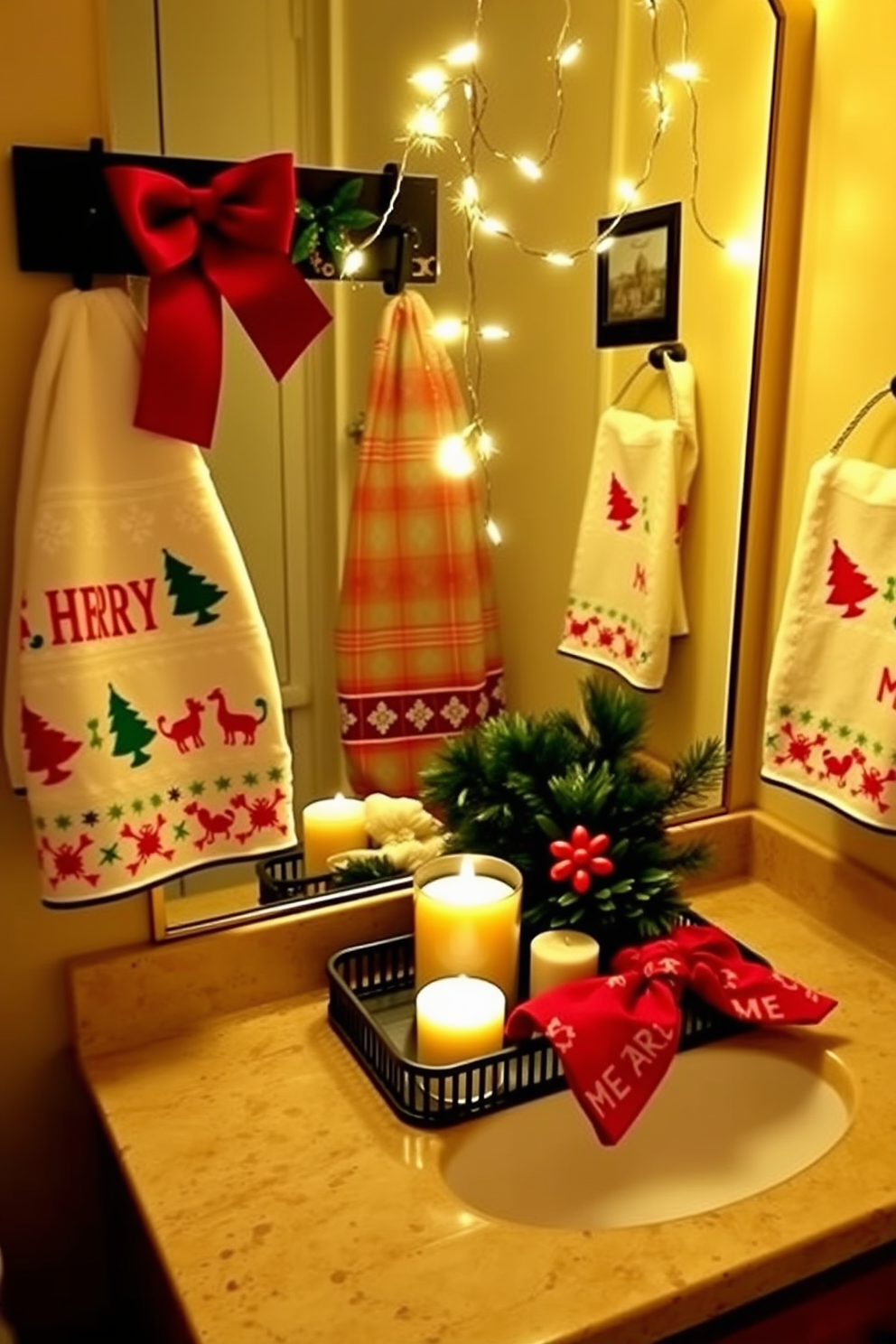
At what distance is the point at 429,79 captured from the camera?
3.73 feet

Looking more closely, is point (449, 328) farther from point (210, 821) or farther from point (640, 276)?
point (210, 821)

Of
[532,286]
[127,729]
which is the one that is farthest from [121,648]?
[532,286]

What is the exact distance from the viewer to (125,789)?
92 cm

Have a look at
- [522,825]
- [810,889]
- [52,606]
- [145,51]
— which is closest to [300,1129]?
[522,825]

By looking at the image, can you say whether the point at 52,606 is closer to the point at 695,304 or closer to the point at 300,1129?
the point at 300,1129

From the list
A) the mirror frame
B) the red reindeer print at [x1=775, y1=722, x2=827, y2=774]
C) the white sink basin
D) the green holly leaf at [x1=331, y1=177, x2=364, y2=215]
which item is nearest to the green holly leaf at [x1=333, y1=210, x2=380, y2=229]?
the green holly leaf at [x1=331, y1=177, x2=364, y2=215]

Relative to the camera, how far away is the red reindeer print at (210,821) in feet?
3.16

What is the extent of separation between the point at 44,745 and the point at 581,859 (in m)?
0.48

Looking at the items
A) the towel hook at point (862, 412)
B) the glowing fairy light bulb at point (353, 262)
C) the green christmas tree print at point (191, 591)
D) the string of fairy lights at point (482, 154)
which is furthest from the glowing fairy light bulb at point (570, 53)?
the green christmas tree print at point (191, 591)

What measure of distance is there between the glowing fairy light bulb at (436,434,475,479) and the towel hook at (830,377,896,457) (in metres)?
0.38

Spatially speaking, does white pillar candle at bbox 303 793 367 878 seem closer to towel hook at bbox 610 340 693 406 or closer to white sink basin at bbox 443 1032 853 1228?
white sink basin at bbox 443 1032 853 1228

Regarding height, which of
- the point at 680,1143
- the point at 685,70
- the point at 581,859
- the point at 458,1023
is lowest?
the point at 680,1143

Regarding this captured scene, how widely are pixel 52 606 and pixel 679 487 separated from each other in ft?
2.39

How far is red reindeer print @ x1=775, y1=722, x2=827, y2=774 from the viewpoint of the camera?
3.91ft
